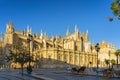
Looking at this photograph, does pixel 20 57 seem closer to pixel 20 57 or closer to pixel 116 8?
pixel 20 57

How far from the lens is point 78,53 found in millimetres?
112625

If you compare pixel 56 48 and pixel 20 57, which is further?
pixel 56 48

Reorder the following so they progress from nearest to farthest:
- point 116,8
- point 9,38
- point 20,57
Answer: point 116,8 < point 20,57 < point 9,38

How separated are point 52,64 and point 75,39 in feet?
82.6

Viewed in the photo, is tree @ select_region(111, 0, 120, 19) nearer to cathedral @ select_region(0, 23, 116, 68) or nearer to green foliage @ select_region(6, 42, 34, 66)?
green foliage @ select_region(6, 42, 34, 66)

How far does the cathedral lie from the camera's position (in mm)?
103125

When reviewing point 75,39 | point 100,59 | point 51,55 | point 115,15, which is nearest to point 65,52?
point 51,55

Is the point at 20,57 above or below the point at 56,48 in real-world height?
below

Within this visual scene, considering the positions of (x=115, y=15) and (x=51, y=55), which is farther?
(x=51, y=55)

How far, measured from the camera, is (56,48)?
10344 centimetres

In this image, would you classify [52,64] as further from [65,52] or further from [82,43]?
[82,43]

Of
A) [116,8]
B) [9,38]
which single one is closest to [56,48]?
[9,38]

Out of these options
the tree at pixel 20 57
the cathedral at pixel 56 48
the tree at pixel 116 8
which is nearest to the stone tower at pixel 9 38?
the cathedral at pixel 56 48

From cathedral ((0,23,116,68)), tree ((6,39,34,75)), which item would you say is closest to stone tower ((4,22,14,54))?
cathedral ((0,23,116,68))
